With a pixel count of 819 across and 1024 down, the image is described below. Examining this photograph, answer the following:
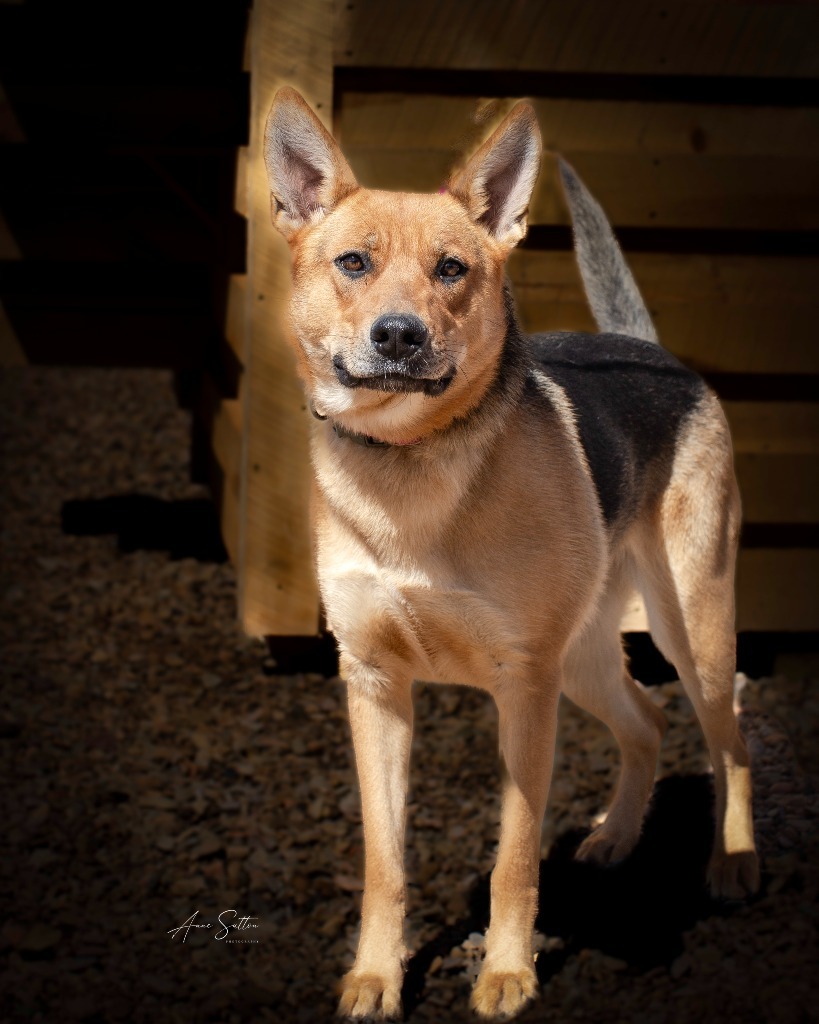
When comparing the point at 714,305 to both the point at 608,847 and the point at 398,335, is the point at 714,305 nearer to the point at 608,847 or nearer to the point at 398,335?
the point at 608,847

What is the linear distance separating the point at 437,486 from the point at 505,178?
809 mm

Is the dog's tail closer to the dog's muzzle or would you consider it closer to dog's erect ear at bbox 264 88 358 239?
dog's erect ear at bbox 264 88 358 239

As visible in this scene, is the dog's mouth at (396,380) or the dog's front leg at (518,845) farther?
the dog's front leg at (518,845)

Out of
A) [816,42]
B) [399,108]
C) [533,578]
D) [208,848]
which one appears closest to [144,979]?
[208,848]

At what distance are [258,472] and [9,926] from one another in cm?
195

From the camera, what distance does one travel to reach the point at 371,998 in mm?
3234

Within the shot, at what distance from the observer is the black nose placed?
280 cm

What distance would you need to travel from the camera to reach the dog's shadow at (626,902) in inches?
142

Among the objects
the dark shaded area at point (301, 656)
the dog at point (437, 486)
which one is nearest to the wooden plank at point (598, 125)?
the dog at point (437, 486)

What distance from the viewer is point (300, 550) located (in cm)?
508

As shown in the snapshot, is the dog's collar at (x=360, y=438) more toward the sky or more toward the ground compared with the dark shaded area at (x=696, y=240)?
more toward the sky

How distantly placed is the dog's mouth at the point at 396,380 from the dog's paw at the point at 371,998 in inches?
59.9

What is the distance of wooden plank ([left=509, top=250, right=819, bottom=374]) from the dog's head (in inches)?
68.3

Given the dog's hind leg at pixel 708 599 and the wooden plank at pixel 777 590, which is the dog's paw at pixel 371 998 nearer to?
the dog's hind leg at pixel 708 599
